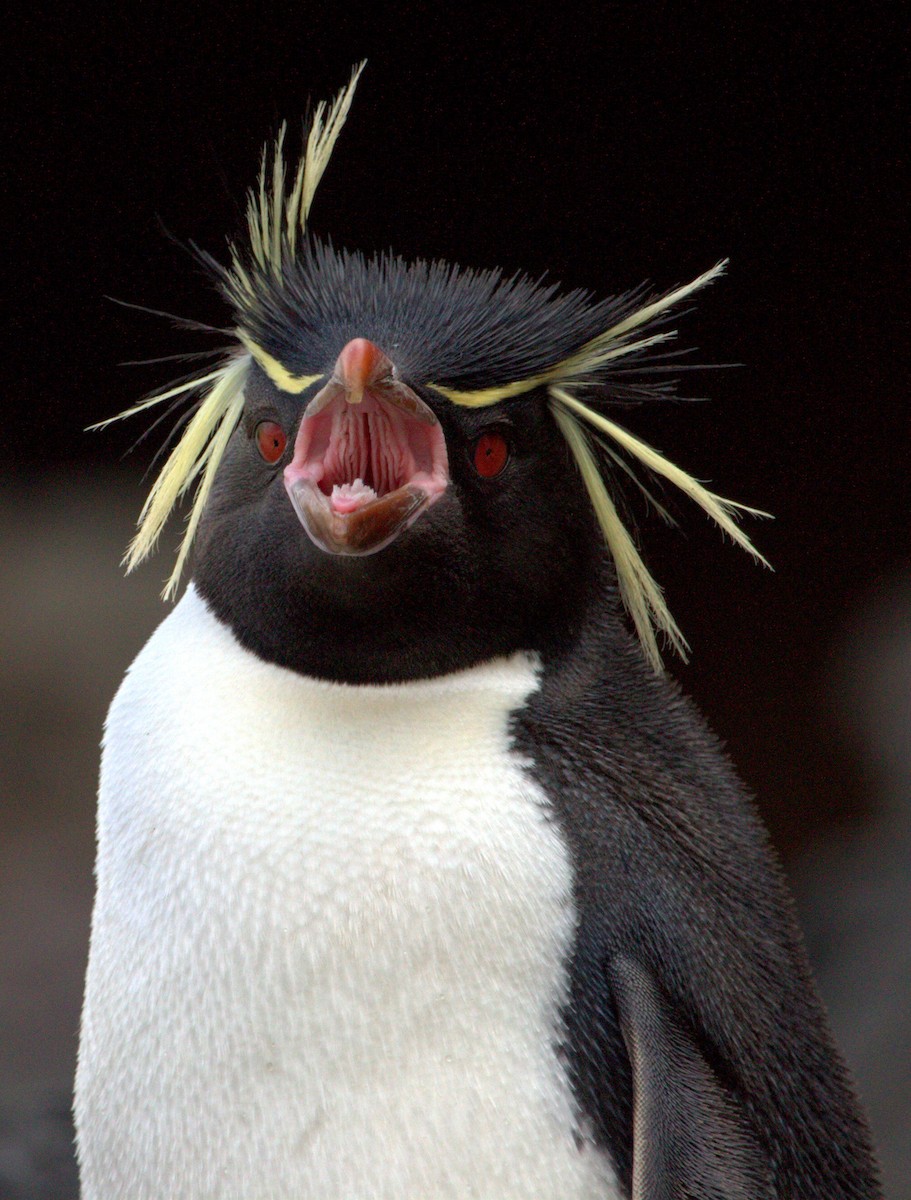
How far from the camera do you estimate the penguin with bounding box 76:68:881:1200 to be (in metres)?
1.25

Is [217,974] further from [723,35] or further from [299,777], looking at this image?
[723,35]

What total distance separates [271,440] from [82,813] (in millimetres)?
1983

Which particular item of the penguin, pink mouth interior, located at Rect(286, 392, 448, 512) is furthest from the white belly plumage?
pink mouth interior, located at Rect(286, 392, 448, 512)

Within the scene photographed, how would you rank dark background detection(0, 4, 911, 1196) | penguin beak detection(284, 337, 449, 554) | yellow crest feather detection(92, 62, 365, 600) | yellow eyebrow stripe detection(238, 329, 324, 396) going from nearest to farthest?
penguin beak detection(284, 337, 449, 554) → yellow eyebrow stripe detection(238, 329, 324, 396) → yellow crest feather detection(92, 62, 365, 600) → dark background detection(0, 4, 911, 1196)

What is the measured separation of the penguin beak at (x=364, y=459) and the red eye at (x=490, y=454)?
8cm

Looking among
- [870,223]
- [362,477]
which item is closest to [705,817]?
[362,477]

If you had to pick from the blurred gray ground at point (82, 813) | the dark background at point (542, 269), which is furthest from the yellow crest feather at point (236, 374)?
the blurred gray ground at point (82, 813)

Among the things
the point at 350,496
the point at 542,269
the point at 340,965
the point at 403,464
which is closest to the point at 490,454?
the point at 403,464

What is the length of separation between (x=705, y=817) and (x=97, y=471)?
7.37 feet

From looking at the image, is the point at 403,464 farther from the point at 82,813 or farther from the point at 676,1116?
the point at 82,813

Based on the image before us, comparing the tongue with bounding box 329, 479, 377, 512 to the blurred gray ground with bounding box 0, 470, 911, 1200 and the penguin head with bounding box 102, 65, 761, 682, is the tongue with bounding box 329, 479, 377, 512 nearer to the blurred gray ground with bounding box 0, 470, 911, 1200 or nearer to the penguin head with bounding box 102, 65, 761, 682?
the penguin head with bounding box 102, 65, 761, 682

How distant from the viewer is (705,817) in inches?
56.7

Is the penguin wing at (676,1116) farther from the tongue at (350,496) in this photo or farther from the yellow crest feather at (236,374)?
the yellow crest feather at (236,374)

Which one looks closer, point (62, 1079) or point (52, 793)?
point (62, 1079)
